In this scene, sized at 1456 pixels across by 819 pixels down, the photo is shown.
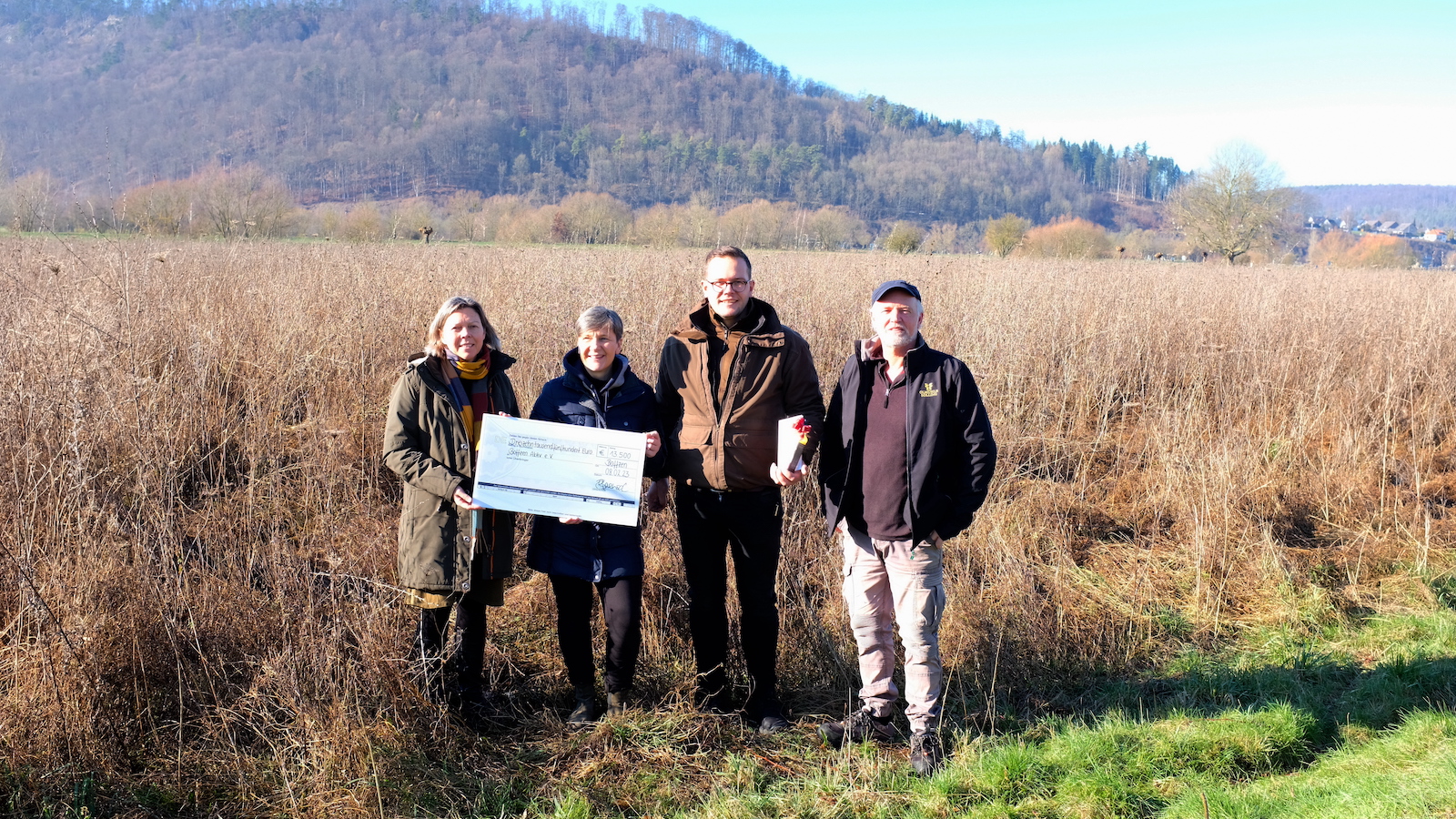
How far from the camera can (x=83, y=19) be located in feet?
411

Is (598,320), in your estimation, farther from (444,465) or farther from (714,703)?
(714,703)

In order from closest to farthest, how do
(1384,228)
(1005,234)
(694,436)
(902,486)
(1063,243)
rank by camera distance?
(902,486) < (694,436) < (1063,243) < (1005,234) < (1384,228)

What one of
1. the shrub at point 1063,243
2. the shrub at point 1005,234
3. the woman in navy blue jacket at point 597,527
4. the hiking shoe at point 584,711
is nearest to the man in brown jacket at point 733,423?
the woman in navy blue jacket at point 597,527

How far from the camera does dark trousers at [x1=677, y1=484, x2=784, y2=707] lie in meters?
3.01

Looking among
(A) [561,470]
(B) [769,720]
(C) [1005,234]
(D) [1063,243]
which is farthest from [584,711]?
(C) [1005,234]

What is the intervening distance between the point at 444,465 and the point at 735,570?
1.15 m

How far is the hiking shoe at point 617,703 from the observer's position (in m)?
3.21

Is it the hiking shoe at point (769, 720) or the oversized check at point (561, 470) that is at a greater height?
the oversized check at point (561, 470)

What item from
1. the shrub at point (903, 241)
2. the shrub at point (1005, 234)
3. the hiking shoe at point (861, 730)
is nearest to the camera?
the hiking shoe at point (861, 730)

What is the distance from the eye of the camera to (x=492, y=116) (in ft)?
368

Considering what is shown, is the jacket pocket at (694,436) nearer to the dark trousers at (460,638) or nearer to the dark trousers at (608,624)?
the dark trousers at (608,624)

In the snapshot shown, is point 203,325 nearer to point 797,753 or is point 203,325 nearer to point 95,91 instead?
point 797,753

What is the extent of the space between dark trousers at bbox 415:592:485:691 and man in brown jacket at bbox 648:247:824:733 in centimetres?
84

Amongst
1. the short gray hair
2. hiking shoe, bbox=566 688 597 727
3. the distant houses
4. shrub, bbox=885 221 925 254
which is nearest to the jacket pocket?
the short gray hair
